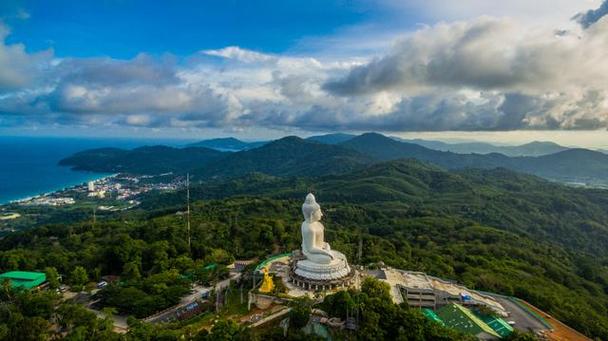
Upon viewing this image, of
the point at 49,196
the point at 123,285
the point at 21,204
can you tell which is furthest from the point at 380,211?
the point at 49,196

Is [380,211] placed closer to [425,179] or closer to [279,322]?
[425,179]

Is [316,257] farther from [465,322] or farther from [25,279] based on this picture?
[25,279]

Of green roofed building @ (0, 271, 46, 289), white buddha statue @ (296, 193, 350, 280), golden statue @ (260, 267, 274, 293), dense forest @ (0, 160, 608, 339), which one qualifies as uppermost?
white buddha statue @ (296, 193, 350, 280)

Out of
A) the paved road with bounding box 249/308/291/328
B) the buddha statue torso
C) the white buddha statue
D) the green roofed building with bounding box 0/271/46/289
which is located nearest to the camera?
the paved road with bounding box 249/308/291/328

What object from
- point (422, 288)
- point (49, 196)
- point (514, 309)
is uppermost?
point (422, 288)

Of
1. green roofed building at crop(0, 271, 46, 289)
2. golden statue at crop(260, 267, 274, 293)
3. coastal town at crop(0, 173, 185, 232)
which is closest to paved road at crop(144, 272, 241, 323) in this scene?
golden statue at crop(260, 267, 274, 293)

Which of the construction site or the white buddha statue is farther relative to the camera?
the white buddha statue

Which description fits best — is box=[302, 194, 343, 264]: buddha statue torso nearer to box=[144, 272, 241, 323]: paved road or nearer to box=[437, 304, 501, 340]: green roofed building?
box=[144, 272, 241, 323]: paved road

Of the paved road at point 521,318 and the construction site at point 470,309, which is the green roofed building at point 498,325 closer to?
the construction site at point 470,309
